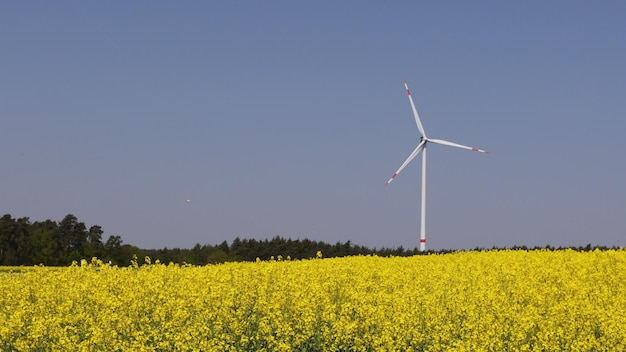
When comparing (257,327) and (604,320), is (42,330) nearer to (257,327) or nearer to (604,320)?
(257,327)

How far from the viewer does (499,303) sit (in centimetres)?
1433

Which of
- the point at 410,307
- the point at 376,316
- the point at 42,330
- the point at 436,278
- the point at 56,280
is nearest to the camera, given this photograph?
the point at 42,330

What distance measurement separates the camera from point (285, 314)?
43.7 feet

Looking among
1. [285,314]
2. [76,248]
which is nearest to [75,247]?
[76,248]

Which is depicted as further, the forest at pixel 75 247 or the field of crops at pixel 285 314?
the forest at pixel 75 247

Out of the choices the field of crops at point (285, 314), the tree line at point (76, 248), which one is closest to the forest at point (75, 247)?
the tree line at point (76, 248)

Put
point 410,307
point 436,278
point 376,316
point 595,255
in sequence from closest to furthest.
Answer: point 376,316 → point 410,307 → point 436,278 → point 595,255

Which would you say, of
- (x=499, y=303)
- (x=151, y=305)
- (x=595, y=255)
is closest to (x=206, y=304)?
(x=151, y=305)

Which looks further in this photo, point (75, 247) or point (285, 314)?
point (75, 247)

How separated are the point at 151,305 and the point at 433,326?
5.23 m

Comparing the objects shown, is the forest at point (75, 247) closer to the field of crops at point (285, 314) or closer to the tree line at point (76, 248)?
the tree line at point (76, 248)

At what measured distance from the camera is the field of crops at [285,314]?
1190 centimetres

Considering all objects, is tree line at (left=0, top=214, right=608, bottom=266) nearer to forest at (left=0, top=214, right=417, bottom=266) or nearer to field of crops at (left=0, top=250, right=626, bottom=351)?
forest at (left=0, top=214, right=417, bottom=266)

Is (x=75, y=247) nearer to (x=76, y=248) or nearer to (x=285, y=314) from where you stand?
(x=76, y=248)
